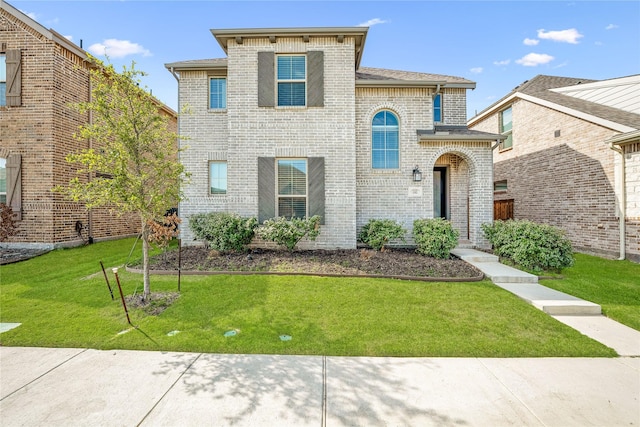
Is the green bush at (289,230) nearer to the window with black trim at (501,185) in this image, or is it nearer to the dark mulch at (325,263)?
the dark mulch at (325,263)

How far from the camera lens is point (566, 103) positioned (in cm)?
1046

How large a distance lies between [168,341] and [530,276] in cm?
714

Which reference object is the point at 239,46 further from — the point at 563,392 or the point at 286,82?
the point at 563,392

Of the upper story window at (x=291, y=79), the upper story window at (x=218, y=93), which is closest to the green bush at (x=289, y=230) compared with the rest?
the upper story window at (x=291, y=79)

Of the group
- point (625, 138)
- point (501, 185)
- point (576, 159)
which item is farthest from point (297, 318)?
point (501, 185)

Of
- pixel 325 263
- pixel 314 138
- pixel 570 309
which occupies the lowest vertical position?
pixel 570 309

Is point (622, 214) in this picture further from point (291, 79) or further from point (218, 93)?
point (218, 93)

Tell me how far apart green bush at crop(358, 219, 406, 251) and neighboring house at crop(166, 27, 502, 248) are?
455 mm

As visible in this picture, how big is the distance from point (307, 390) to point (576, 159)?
1208 centimetres

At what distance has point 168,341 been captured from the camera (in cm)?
355

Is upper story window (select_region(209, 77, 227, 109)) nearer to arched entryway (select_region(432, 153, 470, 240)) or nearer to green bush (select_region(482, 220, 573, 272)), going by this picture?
arched entryway (select_region(432, 153, 470, 240))

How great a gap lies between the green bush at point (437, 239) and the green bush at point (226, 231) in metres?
4.85

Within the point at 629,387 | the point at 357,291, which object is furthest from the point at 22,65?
the point at 629,387

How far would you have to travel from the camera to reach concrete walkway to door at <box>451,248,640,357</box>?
3.68m
